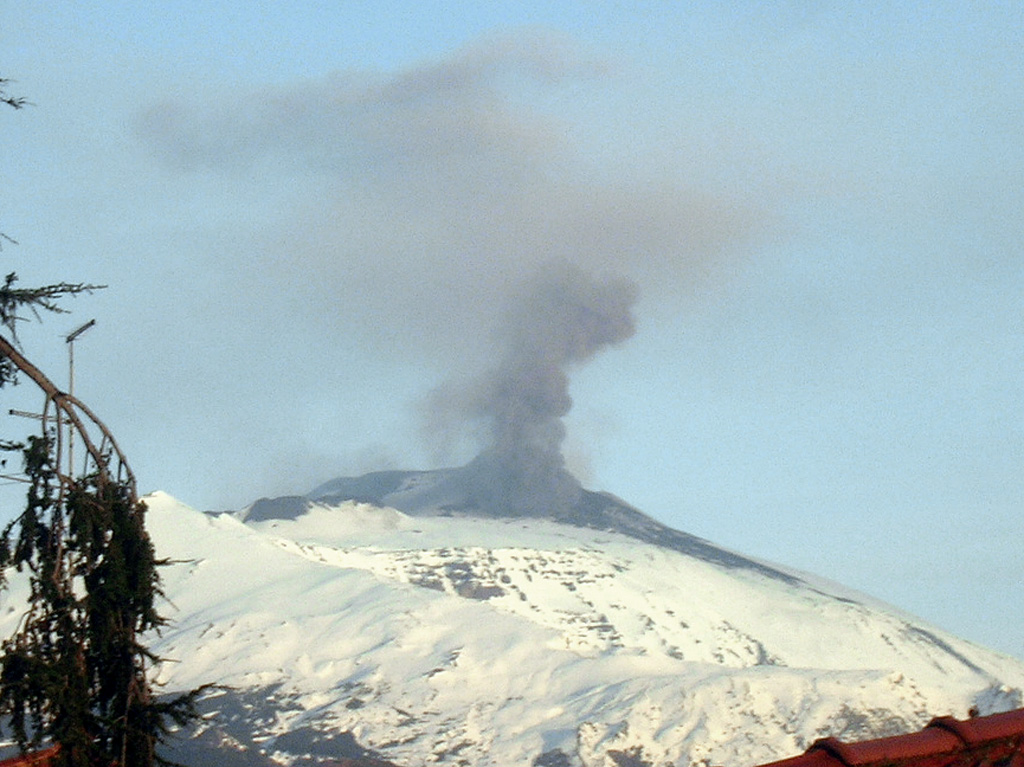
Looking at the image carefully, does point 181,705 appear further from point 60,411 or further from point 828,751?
point 828,751

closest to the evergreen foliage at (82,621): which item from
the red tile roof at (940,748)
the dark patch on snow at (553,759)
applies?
the red tile roof at (940,748)

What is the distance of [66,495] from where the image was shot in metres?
13.0

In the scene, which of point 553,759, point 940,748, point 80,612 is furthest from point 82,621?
point 553,759

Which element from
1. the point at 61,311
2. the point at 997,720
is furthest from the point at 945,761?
the point at 61,311

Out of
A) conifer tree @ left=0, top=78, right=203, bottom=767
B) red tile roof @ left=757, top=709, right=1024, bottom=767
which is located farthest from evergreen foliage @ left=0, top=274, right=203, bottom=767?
red tile roof @ left=757, top=709, right=1024, bottom=767

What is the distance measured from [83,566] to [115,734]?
1.34 m

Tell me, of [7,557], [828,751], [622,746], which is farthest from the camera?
[622,746]

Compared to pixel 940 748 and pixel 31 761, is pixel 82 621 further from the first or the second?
pixel 940 748

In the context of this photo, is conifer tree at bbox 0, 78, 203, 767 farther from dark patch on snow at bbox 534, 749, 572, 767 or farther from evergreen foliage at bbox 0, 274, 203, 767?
dark patch on snow at bbox 534, 749, 572, 767

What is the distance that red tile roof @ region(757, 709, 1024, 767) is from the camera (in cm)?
1186

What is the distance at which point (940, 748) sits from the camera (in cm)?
1240

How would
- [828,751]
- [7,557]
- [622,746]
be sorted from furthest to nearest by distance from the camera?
[622,746]
[7,557]
[828,751]

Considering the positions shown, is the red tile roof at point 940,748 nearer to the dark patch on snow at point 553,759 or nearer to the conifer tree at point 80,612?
the conifer tree at point 80,612

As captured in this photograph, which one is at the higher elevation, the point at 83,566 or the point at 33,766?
the point at 83,566
